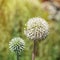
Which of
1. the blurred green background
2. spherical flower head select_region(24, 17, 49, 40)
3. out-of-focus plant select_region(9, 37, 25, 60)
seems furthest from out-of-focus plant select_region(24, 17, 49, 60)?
the blurred green background

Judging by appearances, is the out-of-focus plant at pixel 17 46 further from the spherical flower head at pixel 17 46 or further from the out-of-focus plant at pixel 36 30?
the out-of-focus plant at pixel 36 30

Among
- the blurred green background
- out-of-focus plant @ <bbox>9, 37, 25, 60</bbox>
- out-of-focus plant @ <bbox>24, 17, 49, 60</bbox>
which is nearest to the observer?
out-of-focus plant @ <bbox>24, 17, 49, 60</bbox>

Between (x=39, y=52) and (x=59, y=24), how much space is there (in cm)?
34

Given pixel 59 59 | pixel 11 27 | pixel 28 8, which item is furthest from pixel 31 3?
pixel 59 59

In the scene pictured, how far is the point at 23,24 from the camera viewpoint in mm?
3854

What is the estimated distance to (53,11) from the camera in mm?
4051

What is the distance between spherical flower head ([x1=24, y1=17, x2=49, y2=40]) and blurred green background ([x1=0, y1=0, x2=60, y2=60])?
1.17 m

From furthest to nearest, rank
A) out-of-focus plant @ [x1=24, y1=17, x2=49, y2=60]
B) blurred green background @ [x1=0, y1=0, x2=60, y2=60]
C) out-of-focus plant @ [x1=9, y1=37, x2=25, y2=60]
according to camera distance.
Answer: blurred green background @ [x1=0, y1=0, x2=60, y2=60], out-of-focus plant @ [x1=9, y1=37, x2=25, y2=60], out-of-focus plant @ [x1=24, y1=17, x2=49, y2=60]

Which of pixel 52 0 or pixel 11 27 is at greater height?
pixel 52 0

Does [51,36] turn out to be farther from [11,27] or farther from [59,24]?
[11,27]

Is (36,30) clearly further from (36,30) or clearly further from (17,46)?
(17,46)

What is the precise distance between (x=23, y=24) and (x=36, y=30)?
1292 mm

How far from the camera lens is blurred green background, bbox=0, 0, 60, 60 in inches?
150

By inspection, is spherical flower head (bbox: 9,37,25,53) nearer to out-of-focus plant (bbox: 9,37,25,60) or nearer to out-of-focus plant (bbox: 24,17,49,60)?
out-of-focus plant (bbox: 9,37,25,60)
